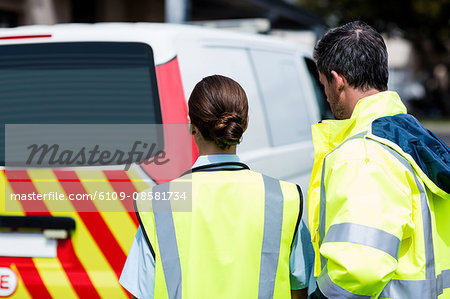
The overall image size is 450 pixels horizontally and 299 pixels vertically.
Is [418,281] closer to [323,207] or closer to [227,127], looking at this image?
[323,207]

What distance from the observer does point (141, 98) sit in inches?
107

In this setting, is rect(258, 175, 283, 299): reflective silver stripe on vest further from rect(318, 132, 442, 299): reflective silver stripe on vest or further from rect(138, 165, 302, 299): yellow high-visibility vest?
rect(318, 132, 442, 299): reflective silver stripe on vest

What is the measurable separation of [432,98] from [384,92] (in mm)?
27783

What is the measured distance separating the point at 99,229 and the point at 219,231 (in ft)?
2.94

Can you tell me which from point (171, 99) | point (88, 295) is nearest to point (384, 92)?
point (171, 99)

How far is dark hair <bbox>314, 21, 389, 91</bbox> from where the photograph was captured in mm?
1855

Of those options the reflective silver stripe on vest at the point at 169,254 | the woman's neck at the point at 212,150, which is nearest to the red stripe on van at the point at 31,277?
Result: the reflective silver stripe on vest at the point at 169,254

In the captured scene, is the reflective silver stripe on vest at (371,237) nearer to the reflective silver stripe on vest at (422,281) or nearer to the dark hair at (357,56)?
the reflective silver stripe on vest at (422,281)

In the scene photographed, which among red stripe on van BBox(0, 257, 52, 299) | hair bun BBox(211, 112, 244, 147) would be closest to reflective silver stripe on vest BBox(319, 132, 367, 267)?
hair bun BBox(211, 112, 244, 147)

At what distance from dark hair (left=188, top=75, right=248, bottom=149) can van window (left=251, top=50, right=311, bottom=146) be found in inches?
63.2

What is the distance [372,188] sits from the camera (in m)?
1.66

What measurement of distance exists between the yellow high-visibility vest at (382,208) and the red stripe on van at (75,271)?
113 cm

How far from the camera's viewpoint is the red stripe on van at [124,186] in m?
2.55

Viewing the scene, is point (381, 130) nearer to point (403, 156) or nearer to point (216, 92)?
point (403, 156)
